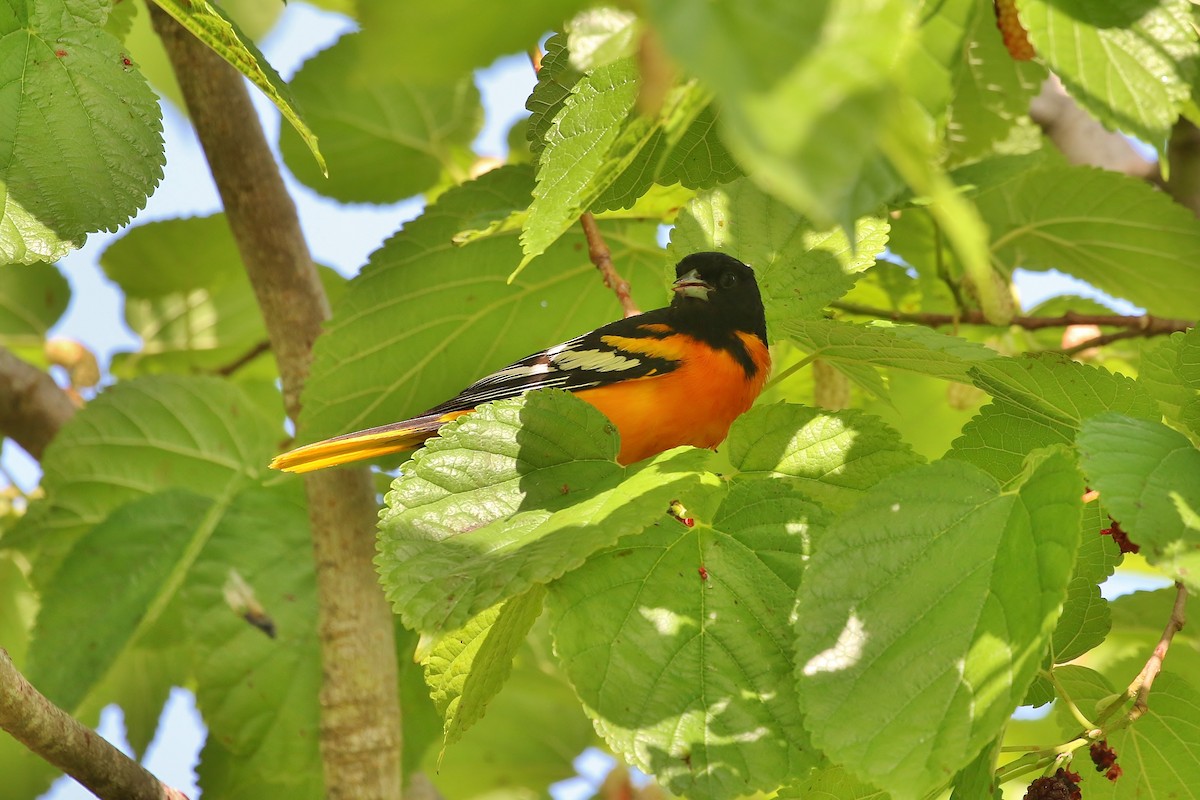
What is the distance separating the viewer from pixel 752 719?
5.09 ft

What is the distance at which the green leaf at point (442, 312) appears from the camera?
9.07 ft

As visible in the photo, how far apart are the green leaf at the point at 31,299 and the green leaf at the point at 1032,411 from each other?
3388 millimetres

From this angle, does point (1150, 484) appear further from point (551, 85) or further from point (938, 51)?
point (551, 85)

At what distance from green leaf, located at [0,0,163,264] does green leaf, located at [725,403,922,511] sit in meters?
1.09

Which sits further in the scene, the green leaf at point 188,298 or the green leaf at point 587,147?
the green leaf at point 188,298

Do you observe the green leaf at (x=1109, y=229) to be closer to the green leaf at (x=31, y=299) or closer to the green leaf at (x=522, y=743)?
the green leaf at (x=522, y=743)

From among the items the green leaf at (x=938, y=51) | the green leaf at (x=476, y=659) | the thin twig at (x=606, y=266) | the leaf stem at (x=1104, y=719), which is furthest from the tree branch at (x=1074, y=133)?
the green leaf at (x=938, y=51)

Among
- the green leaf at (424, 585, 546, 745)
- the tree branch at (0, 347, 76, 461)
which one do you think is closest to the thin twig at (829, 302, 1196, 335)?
the green leaf at (424, 585, 546, 745)

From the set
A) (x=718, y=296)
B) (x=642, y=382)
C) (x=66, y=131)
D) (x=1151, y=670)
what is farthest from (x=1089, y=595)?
(x=66, y=131)

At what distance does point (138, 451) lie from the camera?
3.54m

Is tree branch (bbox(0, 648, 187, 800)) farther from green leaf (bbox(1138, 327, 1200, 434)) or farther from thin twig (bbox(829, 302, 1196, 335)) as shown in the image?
thin twig (bbox(829, 302, 1196, 335))

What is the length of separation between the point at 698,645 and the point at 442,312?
4.85 feet

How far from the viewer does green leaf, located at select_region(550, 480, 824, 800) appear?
152cm

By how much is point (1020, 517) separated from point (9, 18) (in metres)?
1.67
